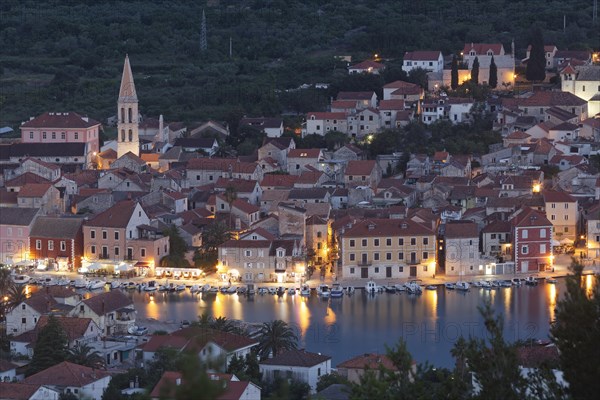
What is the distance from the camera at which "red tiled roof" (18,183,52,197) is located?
2600 cm

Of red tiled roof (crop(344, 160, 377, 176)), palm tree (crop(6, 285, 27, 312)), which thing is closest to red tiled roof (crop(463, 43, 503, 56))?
red tiled roof (crop(344, 160, 377, 176))

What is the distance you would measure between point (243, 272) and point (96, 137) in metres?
9.08

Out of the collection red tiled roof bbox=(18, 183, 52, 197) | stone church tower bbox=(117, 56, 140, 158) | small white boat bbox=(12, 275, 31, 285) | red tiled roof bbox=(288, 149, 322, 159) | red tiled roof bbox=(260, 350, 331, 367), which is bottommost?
red tiled roof bbox=(260, 350, 331, 367)

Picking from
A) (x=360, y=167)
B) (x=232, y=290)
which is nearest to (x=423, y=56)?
(x=360, y=167)

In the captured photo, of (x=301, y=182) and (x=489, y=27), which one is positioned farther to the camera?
(x=489, y=27)

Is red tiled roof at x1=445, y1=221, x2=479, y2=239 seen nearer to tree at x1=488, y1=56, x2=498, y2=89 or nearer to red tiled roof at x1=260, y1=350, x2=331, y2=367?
red tiled roof at x1=260, y1=350, x2=331, y2=367

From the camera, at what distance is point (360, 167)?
27.9 meters

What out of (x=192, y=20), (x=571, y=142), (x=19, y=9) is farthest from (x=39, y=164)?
(x=19, y=9)

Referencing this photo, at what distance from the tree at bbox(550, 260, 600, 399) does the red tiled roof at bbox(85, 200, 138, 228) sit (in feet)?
50.2

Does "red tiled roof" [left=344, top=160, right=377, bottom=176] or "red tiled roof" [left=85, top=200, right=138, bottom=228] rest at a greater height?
"red tiled roof" [left=344, top=160, right=377, bottom=176]

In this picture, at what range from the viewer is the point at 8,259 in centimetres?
2492

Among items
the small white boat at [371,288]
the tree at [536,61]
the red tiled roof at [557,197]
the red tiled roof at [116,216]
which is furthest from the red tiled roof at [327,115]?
the small white boat at [371,288]

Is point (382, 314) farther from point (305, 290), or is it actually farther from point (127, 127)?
point (127, 127)

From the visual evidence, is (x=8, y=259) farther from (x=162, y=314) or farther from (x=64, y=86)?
(x=64, y=86)
